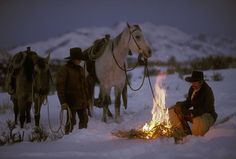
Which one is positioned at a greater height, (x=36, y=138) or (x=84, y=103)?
(x=84, y=103)

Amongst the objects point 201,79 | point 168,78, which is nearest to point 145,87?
point 168,78

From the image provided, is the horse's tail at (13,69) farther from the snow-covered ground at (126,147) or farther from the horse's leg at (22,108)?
the snow-covered ground at (126,147)

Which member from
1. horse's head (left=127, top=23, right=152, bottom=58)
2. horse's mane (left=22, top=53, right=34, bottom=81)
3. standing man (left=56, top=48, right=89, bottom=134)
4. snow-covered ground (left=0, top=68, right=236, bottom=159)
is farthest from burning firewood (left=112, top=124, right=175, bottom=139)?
horse's mane (left=22, top=53, right=34, bottom=81)

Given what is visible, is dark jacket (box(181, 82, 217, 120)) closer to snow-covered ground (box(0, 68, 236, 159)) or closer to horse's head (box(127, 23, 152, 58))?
snow-covered ground (box(0, 68, 236, 159))

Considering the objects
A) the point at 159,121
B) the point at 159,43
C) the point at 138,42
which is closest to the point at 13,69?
the point at 138,42

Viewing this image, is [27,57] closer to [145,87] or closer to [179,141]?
[179,141]

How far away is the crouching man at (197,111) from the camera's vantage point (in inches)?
257

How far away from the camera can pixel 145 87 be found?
14.7 m

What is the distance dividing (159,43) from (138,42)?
9419cm

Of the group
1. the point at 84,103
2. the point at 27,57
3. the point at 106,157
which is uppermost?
the point at 27,57

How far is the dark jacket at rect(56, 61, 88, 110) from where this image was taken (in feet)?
23.8

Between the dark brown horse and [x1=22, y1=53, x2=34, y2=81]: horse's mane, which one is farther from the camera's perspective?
[x1=22, y1=53, x2=34, y2=81]: horse's mane

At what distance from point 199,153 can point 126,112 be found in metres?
5.43

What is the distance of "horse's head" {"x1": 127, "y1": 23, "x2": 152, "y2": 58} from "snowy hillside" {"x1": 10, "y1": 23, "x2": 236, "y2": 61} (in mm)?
65273
